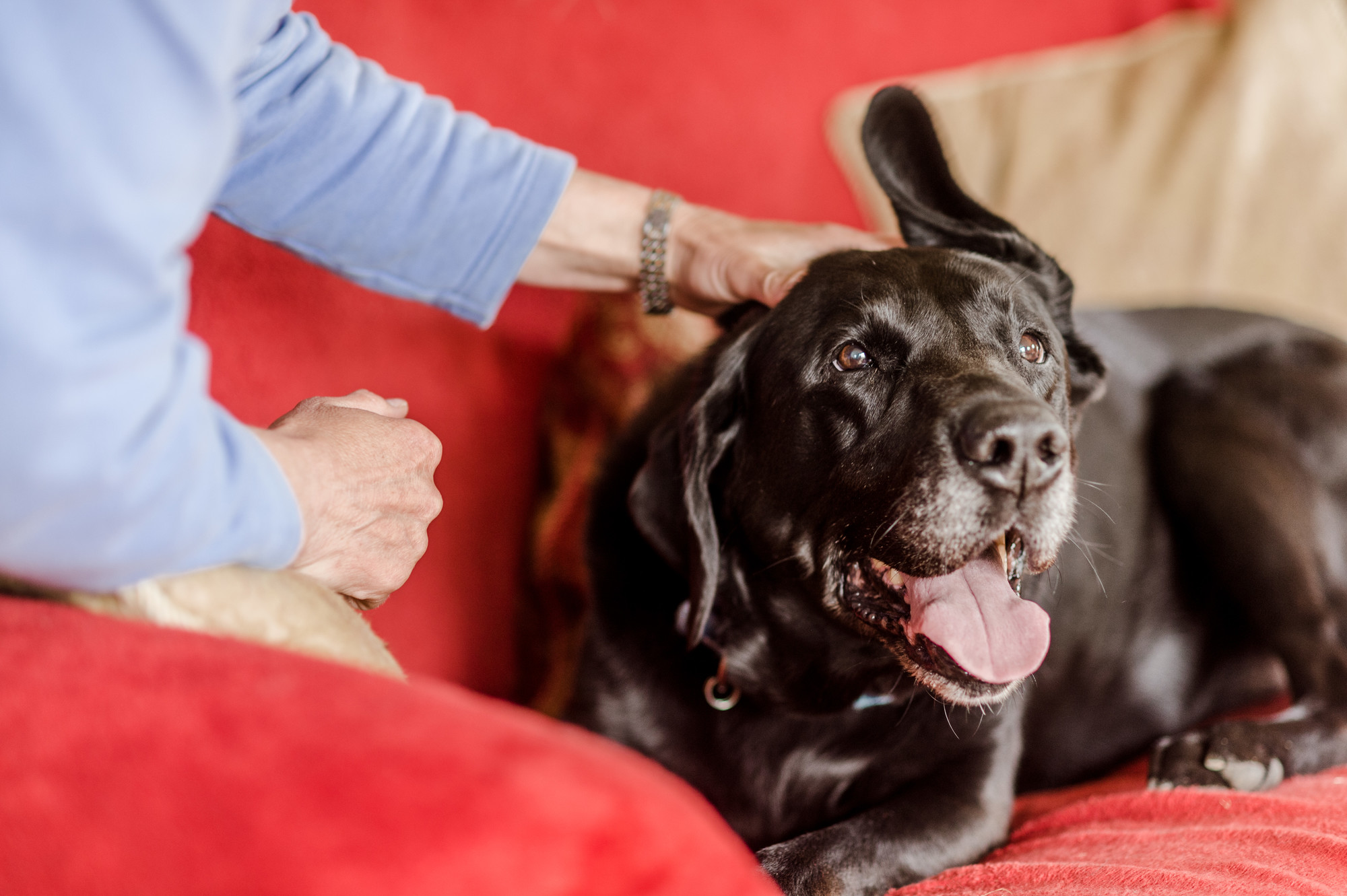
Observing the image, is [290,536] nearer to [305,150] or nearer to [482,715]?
[482,715]

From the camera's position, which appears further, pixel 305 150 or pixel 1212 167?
pixel 1212 167

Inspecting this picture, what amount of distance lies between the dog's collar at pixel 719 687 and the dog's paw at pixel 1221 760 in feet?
1.61

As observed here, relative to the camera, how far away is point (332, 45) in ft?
4.52

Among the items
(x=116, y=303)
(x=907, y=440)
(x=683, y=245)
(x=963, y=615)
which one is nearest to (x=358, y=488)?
(x=116, y=303)

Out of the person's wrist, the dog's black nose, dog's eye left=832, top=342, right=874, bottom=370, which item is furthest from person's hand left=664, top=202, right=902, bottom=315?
the dog's black nose

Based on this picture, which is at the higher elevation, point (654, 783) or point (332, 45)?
point (332, 45)

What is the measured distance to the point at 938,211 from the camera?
1.74m

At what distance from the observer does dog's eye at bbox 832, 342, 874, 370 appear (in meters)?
1.46

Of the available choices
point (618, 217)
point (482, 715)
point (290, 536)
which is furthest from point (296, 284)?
point (482, 715)

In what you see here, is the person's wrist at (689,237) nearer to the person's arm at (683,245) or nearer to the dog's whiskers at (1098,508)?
the person's arm at (683,245)

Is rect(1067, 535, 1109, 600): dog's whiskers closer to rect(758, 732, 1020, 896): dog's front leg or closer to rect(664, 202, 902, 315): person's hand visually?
rect(758, 732, 1020, 896): dog's front leg

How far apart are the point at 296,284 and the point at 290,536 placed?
1.02 metres

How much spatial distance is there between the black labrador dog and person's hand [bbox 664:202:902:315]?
83mm

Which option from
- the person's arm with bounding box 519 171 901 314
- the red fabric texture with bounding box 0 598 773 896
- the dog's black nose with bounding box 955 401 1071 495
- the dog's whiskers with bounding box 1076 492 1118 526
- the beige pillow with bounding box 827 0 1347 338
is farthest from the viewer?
the beige pillow with bounding box 827 0 1347 338
